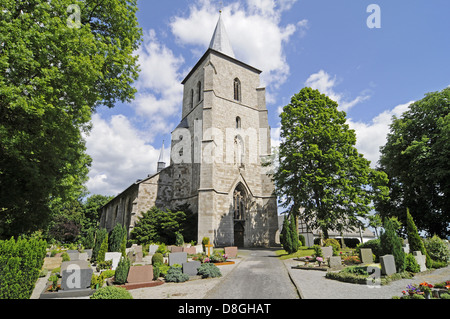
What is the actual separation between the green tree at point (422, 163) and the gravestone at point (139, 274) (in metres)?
20.3

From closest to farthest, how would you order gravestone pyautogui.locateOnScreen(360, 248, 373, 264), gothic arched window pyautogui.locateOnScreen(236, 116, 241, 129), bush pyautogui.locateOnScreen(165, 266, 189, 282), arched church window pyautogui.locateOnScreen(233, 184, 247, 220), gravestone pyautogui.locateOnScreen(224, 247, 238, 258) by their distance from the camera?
bush pyautogui.locateOnScreen(165, 266, 189, 282), gravestone pyautogui.locateOnScreen(360, 248, 373, 264), gravestone pyautogui.locateOnScreen(224, 247, 238, 258), arched church window pyautogui.locateOnScreen(233, 184, 247, 220), gothic arched window pyautogui.locateOnScreen(236, 116, 241, 129)

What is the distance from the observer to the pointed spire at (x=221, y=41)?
3114cm

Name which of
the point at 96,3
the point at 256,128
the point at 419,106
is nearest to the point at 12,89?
the point at 96,3

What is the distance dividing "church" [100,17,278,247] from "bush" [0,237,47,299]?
50.8 feet

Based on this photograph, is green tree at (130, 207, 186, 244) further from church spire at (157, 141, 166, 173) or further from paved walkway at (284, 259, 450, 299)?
church spire at (157, 141, 166, 173)

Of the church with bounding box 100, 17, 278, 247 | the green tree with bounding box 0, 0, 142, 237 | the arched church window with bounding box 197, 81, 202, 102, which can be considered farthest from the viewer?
the arched church window with bounding box 197, 81, 202, 102

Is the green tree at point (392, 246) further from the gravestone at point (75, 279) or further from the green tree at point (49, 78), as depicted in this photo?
the green tree at point (49, 78)

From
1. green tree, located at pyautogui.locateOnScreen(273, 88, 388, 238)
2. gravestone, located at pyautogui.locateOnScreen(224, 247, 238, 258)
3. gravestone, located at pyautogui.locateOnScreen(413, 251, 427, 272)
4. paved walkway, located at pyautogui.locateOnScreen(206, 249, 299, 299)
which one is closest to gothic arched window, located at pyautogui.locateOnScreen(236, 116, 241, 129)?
green tree, located at pyautogui.locateOnScreen(273, 88, 388, 238)

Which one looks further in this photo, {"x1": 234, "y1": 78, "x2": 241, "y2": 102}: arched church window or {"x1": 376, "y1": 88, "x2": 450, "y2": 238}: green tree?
{"x1": 234, "y1": 78, "x2": 241, "y2": 102}: arched church window

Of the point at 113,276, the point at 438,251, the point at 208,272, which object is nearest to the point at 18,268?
the point at 113,276

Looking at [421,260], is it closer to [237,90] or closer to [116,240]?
[116,240]

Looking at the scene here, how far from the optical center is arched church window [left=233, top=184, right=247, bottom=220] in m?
24.5

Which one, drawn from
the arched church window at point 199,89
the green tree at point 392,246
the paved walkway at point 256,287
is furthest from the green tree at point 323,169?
the arched church window at point 199,89
